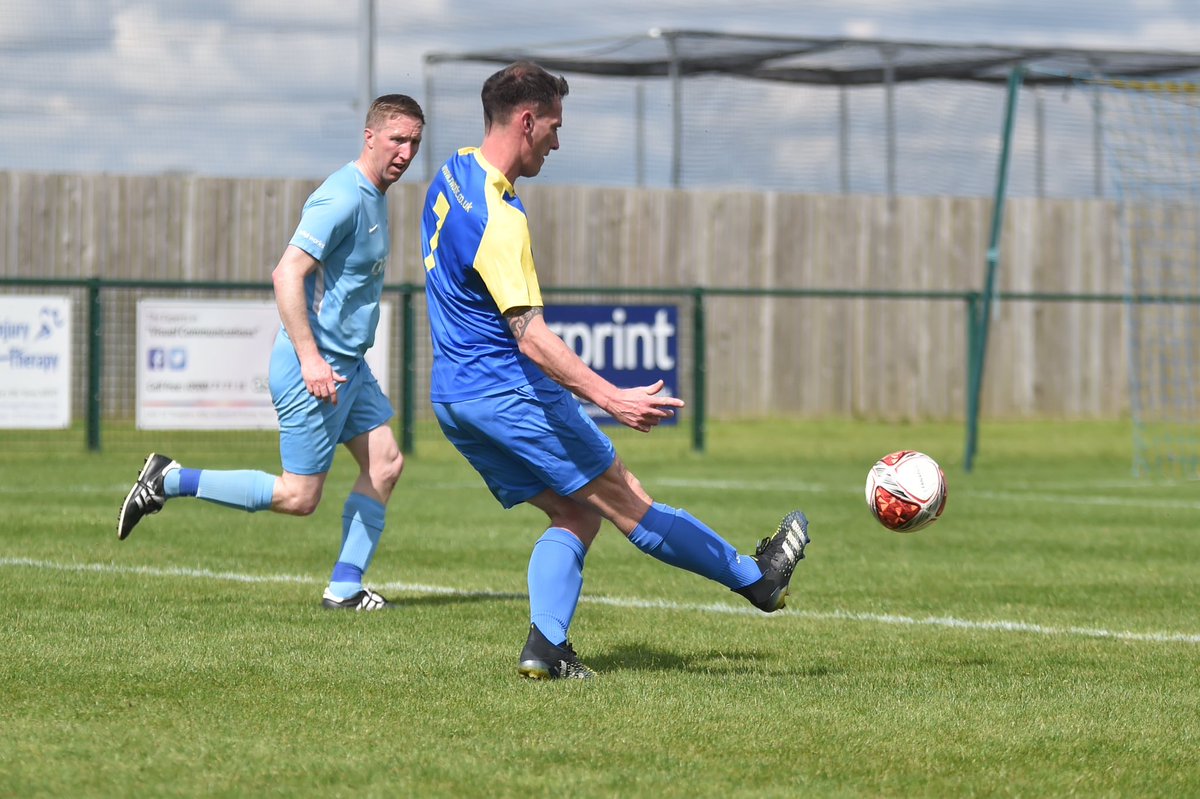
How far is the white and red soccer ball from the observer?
273 inches

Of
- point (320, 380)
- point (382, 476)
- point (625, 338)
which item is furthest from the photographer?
point (625, 338)

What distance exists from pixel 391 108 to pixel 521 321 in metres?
2.20

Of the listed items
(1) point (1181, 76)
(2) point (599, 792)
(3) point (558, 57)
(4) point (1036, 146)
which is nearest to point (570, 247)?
(3) point (558, 57)

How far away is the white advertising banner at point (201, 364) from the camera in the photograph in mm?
17406

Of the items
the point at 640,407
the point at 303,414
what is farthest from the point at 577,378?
the point at 303,414

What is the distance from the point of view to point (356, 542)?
316 inches

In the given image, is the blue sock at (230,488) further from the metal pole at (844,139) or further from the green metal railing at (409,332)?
the metal pole at (844,139)

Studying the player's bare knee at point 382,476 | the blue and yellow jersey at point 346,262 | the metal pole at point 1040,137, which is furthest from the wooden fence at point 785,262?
the blue and yellow jersey at point 346,262

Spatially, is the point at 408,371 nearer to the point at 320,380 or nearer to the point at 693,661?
the point at 320,380

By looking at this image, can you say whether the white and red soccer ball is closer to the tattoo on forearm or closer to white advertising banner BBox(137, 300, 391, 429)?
the tattoo on forearm

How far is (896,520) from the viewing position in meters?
6.98

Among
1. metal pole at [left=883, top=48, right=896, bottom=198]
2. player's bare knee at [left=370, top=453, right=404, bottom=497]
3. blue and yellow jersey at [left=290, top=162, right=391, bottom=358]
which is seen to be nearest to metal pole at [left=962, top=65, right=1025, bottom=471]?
metal pole at [left=883, top=48, right=896, bottom=198]

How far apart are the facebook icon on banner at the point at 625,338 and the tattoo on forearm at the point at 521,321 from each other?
13027mm

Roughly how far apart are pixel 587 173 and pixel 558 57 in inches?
60.5
